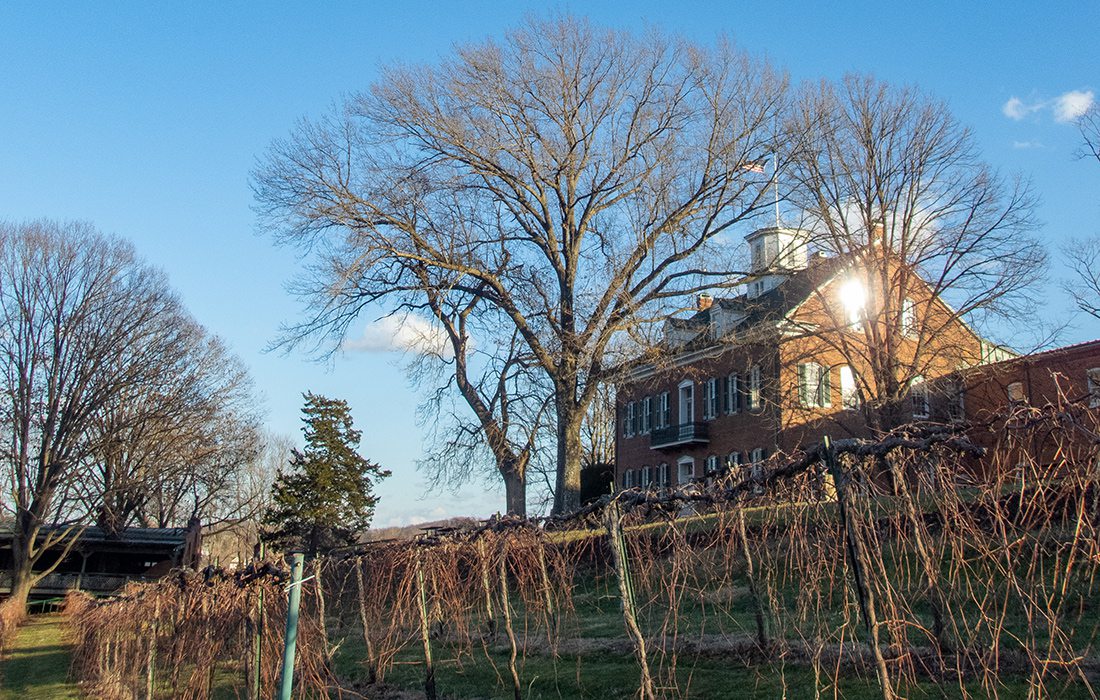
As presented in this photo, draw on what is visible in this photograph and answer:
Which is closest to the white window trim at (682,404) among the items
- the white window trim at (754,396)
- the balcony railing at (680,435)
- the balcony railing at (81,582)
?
the balcony railing at (680,435)

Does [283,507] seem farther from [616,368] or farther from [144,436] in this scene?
[616,368]

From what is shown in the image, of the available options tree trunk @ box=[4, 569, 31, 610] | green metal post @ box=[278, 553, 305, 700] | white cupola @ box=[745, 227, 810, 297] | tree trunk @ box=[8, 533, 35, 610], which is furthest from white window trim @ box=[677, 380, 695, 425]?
green metal post @ box=[278, 553, 305, 700]

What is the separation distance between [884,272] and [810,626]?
16.8 metres

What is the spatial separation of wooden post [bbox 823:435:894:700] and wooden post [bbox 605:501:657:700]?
1950 mm

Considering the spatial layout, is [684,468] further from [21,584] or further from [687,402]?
[21,584]

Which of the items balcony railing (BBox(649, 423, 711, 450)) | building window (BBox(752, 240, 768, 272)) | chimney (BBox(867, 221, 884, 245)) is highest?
chimney (BBox(867, 221, 884, 245))

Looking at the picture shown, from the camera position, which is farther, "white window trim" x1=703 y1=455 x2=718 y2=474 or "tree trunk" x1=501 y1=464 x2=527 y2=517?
"white window trim" x1=703 y1=455 x2=718 y2=474

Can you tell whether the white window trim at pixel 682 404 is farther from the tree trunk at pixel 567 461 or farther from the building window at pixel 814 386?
the tree trunk at pixel 567 461

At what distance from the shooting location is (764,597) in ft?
49.9

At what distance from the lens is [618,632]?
47.8ft

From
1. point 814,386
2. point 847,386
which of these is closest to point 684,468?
point 814,386

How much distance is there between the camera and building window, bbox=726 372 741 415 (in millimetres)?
36750

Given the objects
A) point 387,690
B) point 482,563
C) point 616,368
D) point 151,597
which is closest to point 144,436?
point 616,368

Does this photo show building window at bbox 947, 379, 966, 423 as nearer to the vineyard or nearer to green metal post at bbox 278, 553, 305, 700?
the vineyard
